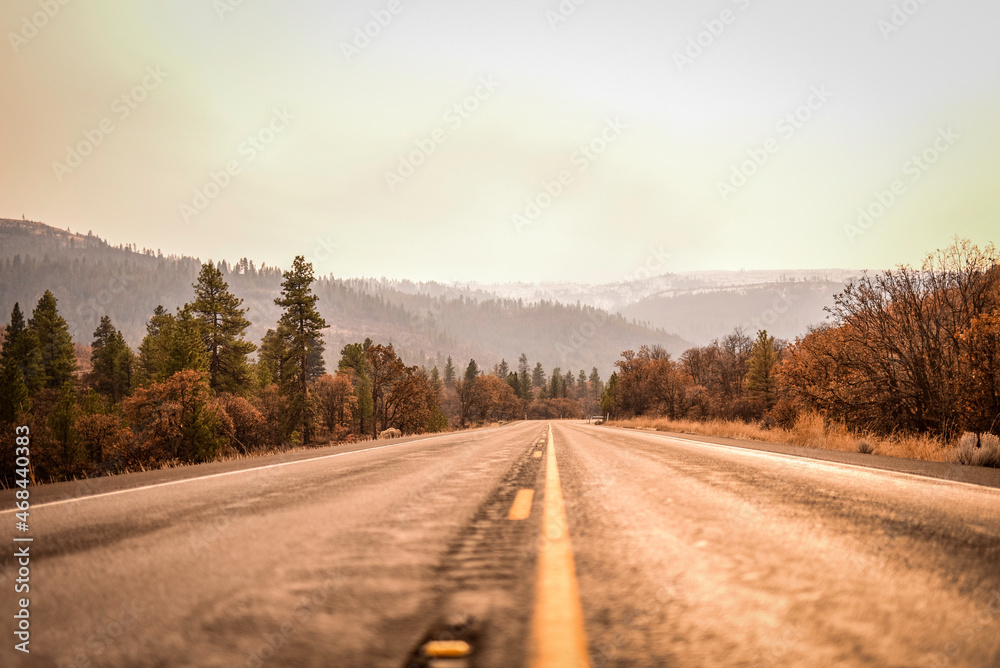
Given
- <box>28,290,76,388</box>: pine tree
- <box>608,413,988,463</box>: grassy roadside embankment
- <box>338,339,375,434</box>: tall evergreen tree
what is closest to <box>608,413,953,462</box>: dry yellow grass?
<box>608,413,988,463</box>: grassy roadside embankment

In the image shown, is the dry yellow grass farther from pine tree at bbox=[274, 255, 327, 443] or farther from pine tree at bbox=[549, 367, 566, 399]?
pine tree at bbox=[549, 367, 566, 399]

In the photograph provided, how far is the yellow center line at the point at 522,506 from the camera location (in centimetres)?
382

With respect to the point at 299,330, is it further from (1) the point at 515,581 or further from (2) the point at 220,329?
(1) the point at 515,581

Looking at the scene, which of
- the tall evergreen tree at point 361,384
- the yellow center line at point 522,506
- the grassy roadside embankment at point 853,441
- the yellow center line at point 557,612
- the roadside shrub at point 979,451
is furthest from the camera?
the tall evergreen tree at point 361,384

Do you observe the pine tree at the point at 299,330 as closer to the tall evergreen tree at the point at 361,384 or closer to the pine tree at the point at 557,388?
the tall evergreen tree at the point at 361,384

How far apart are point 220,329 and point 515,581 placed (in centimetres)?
5004

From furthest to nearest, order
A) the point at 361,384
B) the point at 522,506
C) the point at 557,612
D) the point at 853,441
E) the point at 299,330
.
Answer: the point at 361,384 → the point at 299,330 → the point at 853,441 → the point at 522,506 → the point at 557,612

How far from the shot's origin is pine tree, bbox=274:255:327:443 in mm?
42688

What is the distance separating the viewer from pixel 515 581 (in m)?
2.25

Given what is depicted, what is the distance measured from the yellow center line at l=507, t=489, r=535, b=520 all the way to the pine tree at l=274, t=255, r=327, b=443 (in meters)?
40.7

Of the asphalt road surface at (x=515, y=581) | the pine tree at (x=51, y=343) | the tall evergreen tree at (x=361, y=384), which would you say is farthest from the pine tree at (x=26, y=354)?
the asphalt road surface at (x=515, y=581)

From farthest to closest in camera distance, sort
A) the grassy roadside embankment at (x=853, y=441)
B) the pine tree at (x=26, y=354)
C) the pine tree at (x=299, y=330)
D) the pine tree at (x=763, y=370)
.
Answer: the pine tree at (x=26, y=354) → the pine tree at (x=763, y=370) → the pine tree at (x=299, y=330) → the grassy roadside embankment at (x=853, y=441)

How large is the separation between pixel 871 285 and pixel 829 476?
44.2ft

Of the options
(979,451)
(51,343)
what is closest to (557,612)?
(979,451)
